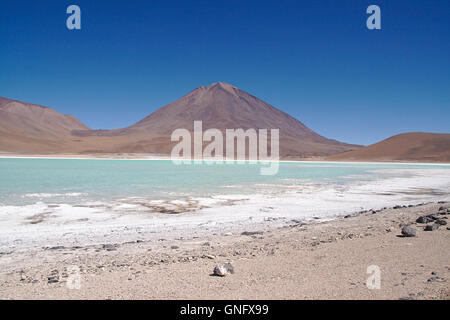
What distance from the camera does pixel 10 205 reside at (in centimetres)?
941

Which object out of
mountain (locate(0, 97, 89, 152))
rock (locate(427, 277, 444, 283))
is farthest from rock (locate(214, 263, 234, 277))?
mountain (locate(0, 97, 89, 152))

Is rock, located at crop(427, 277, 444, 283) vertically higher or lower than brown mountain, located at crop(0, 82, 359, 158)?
lower

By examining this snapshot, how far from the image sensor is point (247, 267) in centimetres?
425

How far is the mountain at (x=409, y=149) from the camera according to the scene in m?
77.1

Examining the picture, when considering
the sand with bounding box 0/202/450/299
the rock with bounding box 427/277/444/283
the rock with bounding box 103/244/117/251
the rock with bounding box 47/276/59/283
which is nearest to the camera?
the sand with bounding box 0/202/450/299

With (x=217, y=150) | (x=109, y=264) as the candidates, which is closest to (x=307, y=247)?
(x=109, y=264)

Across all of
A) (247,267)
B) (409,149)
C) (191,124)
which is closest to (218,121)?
(191,124)

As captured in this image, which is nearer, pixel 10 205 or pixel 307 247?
pixel 307 247

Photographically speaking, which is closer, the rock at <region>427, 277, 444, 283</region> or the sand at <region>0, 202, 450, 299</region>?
the sand at <region>0, 202, 450, 299</region>

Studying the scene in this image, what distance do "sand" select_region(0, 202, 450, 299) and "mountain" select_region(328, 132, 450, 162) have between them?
76.3m

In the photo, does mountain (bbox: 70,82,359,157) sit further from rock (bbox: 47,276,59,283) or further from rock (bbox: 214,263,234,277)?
rock (bbox: 47,276,59,283)

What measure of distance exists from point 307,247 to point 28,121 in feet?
620

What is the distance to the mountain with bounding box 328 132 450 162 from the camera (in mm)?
77125
